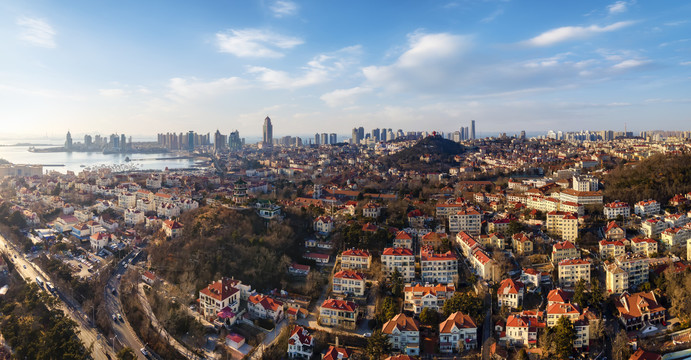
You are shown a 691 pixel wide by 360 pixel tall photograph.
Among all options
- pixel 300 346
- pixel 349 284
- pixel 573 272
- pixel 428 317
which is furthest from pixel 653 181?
pixel 300 346

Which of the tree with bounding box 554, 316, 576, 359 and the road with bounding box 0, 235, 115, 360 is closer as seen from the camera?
the tree with bounding box 554, 316, 576, 359

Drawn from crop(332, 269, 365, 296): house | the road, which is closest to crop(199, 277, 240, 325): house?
the road

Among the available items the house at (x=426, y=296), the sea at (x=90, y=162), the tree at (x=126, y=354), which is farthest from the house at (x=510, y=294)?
the sea at (x=90, y=162)

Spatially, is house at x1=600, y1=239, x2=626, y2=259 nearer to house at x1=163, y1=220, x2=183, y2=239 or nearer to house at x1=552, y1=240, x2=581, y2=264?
house at x1=552, y1=240, x2=581, y2=264

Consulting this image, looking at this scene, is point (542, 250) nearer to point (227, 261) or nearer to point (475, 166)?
point (227, 261)

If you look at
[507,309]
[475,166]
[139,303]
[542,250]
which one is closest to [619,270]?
[542,250]

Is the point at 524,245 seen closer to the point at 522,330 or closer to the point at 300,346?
the point at 522,330
